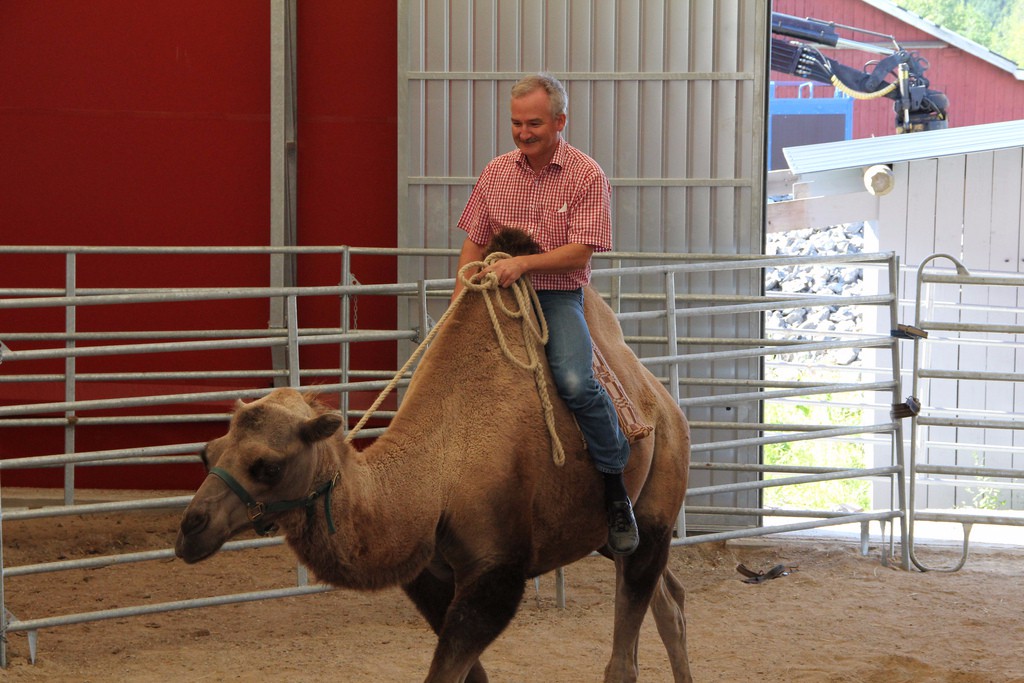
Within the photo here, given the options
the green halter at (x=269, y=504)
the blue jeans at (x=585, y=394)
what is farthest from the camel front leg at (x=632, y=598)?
the green halter at (x=269, y=504)

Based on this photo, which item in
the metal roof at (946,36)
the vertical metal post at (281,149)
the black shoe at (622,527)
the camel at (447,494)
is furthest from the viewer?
the metal roof at (946,36)

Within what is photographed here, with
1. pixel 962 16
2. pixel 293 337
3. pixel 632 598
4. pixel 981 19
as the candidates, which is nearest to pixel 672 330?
pixel 293 337

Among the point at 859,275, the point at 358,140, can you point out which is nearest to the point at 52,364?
the point at 358,140

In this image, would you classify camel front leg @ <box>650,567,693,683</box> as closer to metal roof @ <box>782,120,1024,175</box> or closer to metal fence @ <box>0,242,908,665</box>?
metal fence @ <box>0,242,908,665</box>

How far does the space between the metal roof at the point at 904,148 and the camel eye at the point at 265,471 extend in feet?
29.7

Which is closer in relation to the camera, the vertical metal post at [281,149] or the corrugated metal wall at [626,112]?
the corrugated metal wall at [626,112]

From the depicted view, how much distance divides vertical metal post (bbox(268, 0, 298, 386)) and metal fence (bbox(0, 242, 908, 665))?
10 cm

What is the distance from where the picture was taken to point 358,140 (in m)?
8.20

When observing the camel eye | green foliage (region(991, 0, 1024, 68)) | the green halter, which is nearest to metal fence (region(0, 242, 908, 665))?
the green halter

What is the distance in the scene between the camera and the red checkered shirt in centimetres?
374

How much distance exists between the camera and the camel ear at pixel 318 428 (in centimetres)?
296

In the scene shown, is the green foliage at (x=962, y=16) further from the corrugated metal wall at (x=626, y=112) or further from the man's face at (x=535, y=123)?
the man's face at (x=535, y=123)

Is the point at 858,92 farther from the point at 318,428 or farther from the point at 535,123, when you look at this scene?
the point at 318,428

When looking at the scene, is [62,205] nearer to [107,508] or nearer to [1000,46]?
[107,508]
